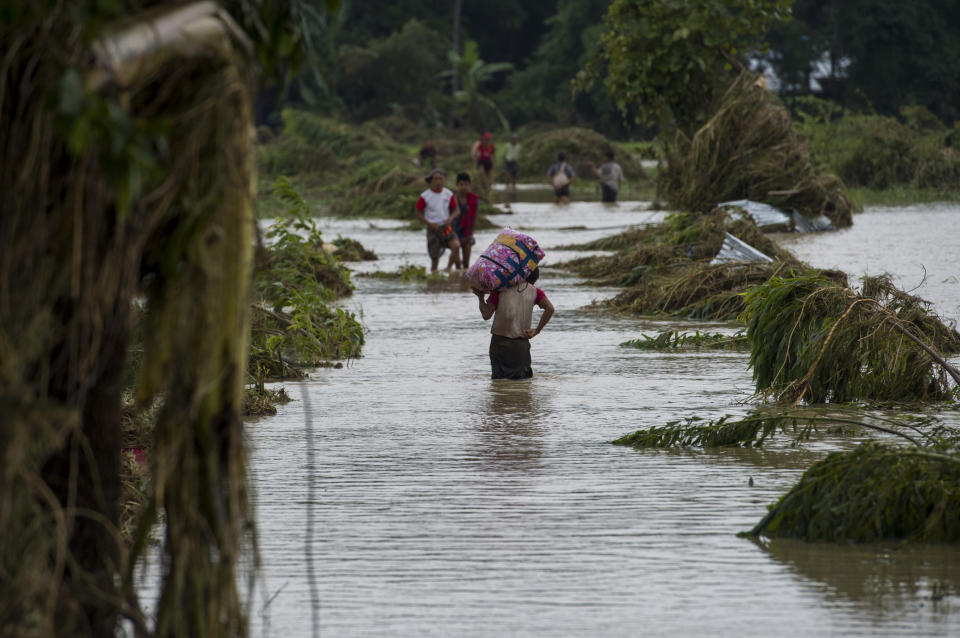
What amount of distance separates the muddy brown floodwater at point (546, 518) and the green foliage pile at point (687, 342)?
0.38 metres

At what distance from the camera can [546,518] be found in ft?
21.4

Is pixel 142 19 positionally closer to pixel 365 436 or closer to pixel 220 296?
pixel 220 296

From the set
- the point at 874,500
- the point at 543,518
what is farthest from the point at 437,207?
the point at 874,500

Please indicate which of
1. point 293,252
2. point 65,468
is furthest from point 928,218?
point 65,468

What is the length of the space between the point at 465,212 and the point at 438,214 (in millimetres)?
410

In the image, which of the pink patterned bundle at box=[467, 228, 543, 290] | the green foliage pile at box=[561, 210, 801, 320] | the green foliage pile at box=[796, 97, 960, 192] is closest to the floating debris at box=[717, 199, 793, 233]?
the green foliage pile at box=[561, 210, 801, 320]

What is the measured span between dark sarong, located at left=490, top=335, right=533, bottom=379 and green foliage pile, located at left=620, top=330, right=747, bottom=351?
2.11m

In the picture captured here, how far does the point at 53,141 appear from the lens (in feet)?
10.6

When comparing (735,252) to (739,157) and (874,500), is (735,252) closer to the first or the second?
(739,157)

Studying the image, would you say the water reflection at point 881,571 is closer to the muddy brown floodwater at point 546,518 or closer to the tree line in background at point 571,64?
the muddy brown floodwater at point 546,518

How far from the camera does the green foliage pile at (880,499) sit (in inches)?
233

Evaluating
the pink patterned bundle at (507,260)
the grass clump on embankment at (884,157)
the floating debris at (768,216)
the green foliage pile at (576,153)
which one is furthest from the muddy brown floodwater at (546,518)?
the green foliage pile at (576,153)

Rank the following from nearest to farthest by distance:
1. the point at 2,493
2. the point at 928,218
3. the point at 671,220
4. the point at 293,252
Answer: the point at 2,493 < the point at 293,252 < the point at 671,220 < the point at 928,218

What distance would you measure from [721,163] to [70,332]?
23.6 meters
